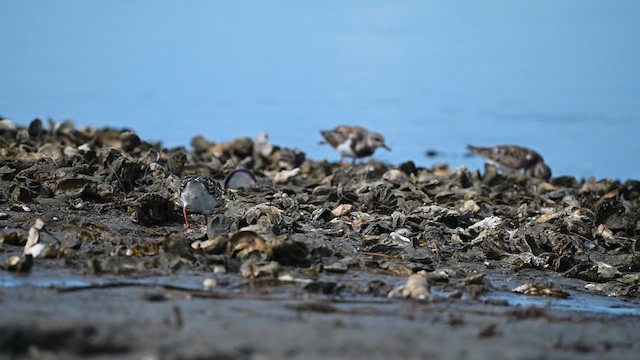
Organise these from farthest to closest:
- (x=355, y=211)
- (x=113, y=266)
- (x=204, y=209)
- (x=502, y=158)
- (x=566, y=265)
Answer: (x=502, y=158) < (x=355, y=211) < (x=204, y=209) < (x=566, y=265) < (x=113, y=266)

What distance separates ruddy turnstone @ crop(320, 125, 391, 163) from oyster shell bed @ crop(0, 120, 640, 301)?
4159mm

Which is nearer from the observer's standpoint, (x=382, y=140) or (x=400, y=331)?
(x=400, y=331)

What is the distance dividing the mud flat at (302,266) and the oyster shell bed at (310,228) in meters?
0.02

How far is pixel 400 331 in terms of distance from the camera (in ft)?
13.6

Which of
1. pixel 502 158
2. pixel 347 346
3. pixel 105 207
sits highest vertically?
pixel 502 158

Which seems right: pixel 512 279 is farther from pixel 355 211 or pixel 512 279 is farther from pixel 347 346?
pixel 347 346

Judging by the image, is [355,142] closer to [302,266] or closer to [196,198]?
[196,198]

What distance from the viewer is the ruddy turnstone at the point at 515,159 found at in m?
14.0

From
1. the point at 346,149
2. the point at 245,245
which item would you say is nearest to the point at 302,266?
the point at 245,245

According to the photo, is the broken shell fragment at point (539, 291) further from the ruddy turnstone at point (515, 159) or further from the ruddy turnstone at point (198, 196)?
the ruddy turnstone at point (515, 159)

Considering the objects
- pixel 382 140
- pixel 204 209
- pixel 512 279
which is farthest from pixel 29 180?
pixel 382 140

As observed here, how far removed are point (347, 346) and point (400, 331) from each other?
47cm

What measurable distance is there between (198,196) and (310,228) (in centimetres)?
87

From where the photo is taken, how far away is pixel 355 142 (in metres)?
15.5
